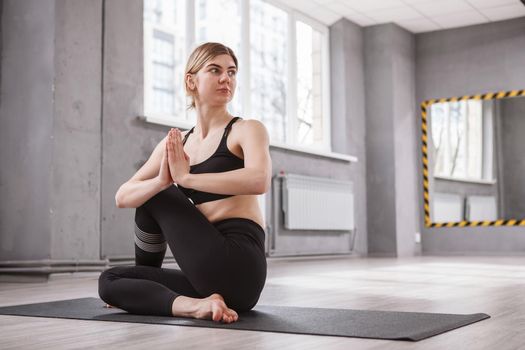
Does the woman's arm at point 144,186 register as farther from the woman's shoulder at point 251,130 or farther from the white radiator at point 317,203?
the white radiator at point 317,203

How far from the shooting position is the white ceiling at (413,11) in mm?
7684

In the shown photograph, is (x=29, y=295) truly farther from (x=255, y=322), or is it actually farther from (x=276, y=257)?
(x=276, y=257)

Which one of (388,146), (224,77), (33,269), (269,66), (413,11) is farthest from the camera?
(388,146)

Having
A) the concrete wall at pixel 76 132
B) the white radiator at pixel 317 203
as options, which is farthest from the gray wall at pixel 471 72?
Answer: the concrete wall at pixel 76 132

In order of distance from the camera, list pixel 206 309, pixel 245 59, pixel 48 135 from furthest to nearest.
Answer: pixel 245 59 → pixel 48 135 → pixel 206 309

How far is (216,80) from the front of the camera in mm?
2324

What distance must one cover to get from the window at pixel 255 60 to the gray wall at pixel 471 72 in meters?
1.51

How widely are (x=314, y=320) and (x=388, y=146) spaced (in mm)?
6431

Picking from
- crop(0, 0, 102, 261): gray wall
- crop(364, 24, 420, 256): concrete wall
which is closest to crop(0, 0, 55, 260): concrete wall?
crop(0, 0, 102, 261): gray wall

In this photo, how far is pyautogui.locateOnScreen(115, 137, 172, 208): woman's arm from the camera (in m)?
2.18

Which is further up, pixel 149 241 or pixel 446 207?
pixel 446 207

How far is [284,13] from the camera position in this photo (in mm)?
7559

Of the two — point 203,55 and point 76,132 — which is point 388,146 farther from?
point 203,55

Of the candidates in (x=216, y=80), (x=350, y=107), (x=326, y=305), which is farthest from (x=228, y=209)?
(x=350, y=107)
